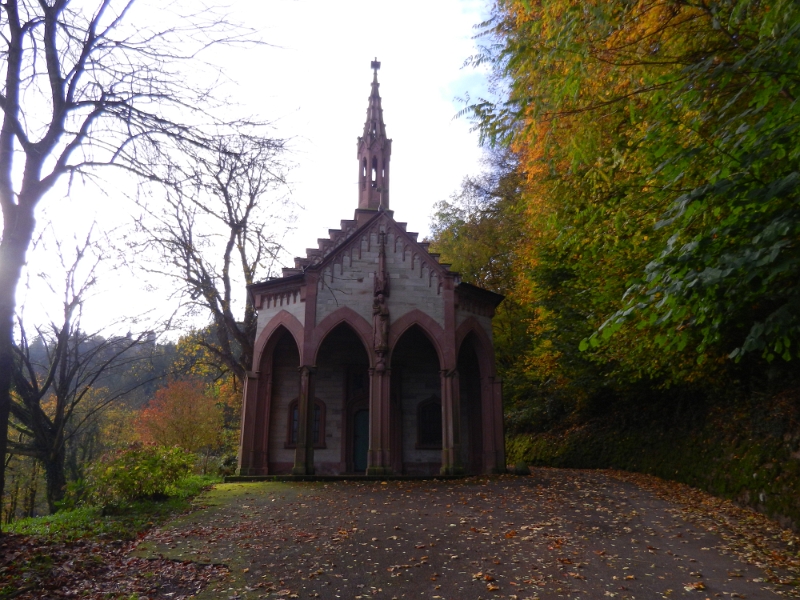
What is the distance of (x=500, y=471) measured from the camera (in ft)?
53.7

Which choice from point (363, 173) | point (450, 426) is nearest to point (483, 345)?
point (450, 426)

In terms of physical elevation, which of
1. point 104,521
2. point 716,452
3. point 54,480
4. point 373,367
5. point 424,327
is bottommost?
point 104,521

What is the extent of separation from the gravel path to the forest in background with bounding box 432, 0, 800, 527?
2.03 m

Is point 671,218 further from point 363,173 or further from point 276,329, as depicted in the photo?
point 363,173

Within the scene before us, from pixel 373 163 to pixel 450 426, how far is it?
10.0m

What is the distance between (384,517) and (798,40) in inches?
329

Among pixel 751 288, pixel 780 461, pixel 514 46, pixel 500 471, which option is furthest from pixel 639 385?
pixel 514 46

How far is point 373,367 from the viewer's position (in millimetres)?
16016

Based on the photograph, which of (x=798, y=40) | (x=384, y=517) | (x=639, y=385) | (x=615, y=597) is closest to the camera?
(x=798, y=40)

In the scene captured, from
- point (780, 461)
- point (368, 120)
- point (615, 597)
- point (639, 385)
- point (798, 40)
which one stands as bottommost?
point (615, 597)

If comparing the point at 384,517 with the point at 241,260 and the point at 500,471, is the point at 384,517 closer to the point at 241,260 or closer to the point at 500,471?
the point at 500,471

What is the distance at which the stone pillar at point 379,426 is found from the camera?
1516 centimetres

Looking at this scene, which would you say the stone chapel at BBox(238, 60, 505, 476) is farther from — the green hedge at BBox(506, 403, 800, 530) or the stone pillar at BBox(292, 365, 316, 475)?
the green hedge at BBox(506, 403, 800, 530)

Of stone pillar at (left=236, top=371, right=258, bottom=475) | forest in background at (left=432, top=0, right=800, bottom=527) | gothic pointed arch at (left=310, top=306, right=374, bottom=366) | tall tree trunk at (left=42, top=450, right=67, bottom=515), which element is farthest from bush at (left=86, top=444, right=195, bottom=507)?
forest in background at (left=432, top=0, right=800, bottom=527)
